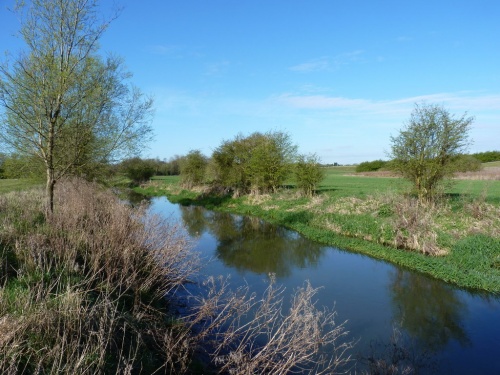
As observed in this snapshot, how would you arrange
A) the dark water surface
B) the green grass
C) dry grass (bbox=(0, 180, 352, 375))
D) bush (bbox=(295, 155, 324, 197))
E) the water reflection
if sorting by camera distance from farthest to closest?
bush (bbox=(295, 155, 324, 197)) → the green grass → the water reflection → the dark water surface → dry grass (bbox=(0, 180, 352, 375))

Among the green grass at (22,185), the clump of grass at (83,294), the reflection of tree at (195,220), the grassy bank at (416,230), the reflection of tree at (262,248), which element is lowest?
the reflection of tree at (262,248)

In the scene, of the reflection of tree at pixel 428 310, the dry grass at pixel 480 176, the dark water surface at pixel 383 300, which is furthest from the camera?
the dry grass at pixel 480 176

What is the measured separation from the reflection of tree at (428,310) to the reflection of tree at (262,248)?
3.77 meters

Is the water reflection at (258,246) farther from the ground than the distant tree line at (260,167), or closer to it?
closer to it

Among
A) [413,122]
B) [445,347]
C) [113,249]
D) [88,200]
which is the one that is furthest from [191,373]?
[413,122]

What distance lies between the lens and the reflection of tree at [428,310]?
7531mm

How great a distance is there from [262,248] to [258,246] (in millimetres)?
474

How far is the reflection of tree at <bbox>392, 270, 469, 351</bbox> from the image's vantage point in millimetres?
7531

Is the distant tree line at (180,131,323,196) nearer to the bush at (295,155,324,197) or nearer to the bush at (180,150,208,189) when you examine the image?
the bush at (295,155,324,197)

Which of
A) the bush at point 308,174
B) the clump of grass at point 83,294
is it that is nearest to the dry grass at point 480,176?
the bush at point 308,174

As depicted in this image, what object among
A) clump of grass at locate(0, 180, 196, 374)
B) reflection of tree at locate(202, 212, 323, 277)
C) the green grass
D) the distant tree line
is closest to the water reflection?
reflection of tree at locate(202, 212, 323, 277)

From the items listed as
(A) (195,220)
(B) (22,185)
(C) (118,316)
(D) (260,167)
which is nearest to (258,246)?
(A) (195,220)

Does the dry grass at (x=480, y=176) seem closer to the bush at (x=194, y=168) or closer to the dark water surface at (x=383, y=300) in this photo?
the bush at (x=194, y=168)

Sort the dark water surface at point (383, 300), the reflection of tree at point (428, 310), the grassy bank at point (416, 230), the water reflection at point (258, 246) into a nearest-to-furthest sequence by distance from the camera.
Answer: the dark water surface at point (383, 300)
the reflection of tree at point (428, 310)
the grassy bank at point (416, 230)
the water reflection at point (258, 246)
